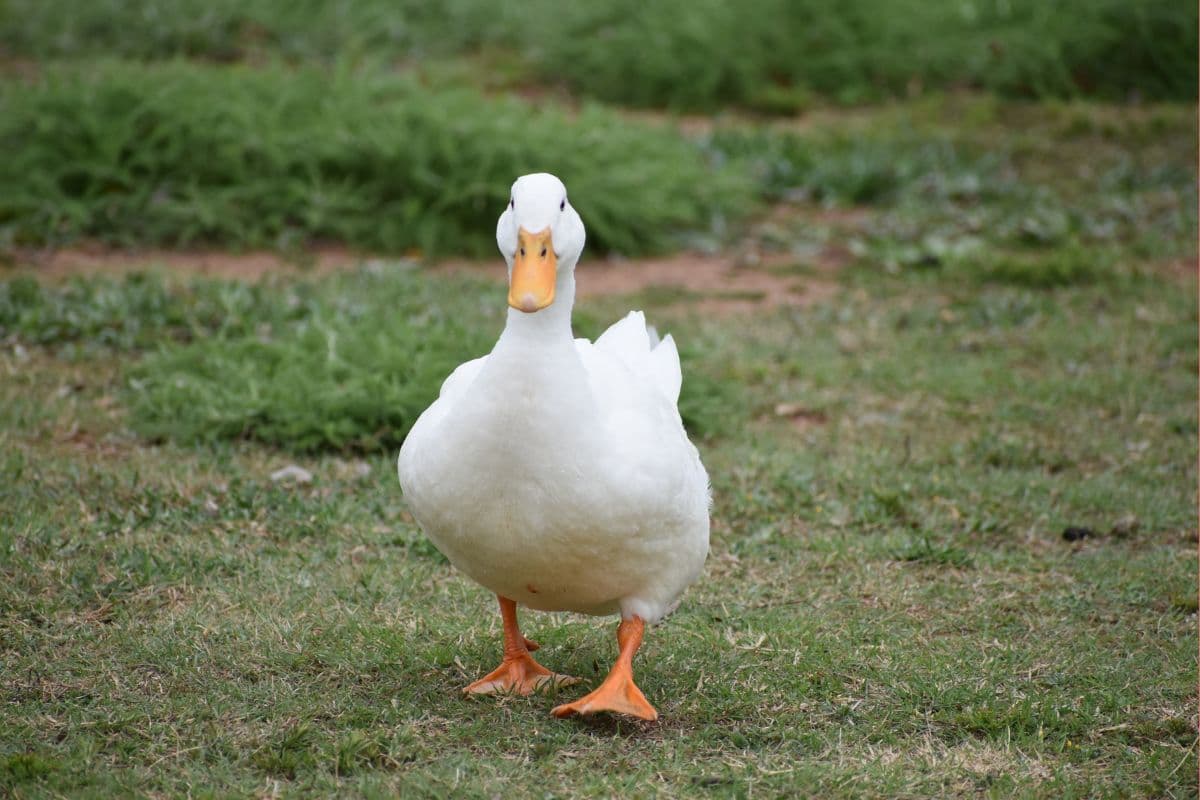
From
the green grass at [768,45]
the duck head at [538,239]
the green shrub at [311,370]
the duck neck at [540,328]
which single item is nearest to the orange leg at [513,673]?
the duck neck at [540,328]

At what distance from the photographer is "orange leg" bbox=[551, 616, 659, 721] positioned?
3387 millimetres

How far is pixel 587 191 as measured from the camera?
8547 millimetres

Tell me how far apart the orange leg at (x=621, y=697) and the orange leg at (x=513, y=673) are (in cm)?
18

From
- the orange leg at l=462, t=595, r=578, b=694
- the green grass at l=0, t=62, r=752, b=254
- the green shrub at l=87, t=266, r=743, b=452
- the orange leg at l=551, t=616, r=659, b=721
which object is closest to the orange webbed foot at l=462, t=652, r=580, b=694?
the orange leg at l=462, t=595, r=578, b=694

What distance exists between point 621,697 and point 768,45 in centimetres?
1004

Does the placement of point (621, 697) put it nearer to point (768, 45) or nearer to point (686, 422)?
point (686, 422)

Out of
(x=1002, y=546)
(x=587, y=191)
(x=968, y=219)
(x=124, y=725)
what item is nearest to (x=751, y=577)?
(x=1002, y=546)

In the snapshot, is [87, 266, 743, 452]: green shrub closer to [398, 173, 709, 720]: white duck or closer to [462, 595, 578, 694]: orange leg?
[462, 595, 578, 694]: orange leg

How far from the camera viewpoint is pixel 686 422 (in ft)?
19.4

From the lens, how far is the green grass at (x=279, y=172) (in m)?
8.30

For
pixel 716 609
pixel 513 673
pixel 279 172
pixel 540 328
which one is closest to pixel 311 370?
pixel 716 609

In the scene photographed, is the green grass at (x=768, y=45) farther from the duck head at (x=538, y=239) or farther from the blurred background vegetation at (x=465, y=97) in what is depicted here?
the duck head at (x=538, y=239)

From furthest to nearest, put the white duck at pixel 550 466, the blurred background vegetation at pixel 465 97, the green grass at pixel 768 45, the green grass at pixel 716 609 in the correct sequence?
the green grass at pixel 768 45, the blurred background vegetation at pixel 465 97, the green grass at pixel 716 609, the white duck at pixel 550 466

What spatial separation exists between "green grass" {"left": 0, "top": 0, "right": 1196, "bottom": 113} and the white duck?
29.8ft
